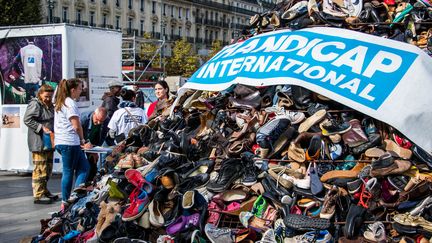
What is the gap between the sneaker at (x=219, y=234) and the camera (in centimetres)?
439

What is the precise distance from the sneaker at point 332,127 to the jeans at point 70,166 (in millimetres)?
4651

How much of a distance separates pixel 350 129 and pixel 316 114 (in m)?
0.29

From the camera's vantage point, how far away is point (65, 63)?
12.0 m

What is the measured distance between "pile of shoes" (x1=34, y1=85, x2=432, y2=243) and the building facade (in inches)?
2342

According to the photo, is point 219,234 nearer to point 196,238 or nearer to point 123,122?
point 196,238

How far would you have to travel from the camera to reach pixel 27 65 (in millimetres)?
12367

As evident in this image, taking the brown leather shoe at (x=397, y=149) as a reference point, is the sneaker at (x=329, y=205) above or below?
below

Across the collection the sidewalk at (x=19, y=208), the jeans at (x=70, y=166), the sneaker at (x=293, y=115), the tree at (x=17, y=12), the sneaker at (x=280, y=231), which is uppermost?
the tree at (x=17, y=12)

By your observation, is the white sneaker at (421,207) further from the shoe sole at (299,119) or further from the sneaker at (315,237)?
the shoe sole at (299,119)

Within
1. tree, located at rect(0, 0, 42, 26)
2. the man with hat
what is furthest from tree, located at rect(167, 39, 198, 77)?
the man with hat

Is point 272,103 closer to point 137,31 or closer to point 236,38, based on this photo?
point 236,38

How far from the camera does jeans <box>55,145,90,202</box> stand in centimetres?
823

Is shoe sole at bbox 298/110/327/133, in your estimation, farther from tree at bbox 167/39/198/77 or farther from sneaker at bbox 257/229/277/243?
tree at bbox 167/39/198/77

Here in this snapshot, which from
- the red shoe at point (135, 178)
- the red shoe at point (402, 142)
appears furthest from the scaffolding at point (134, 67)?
the red shoe at point (402, 142)
